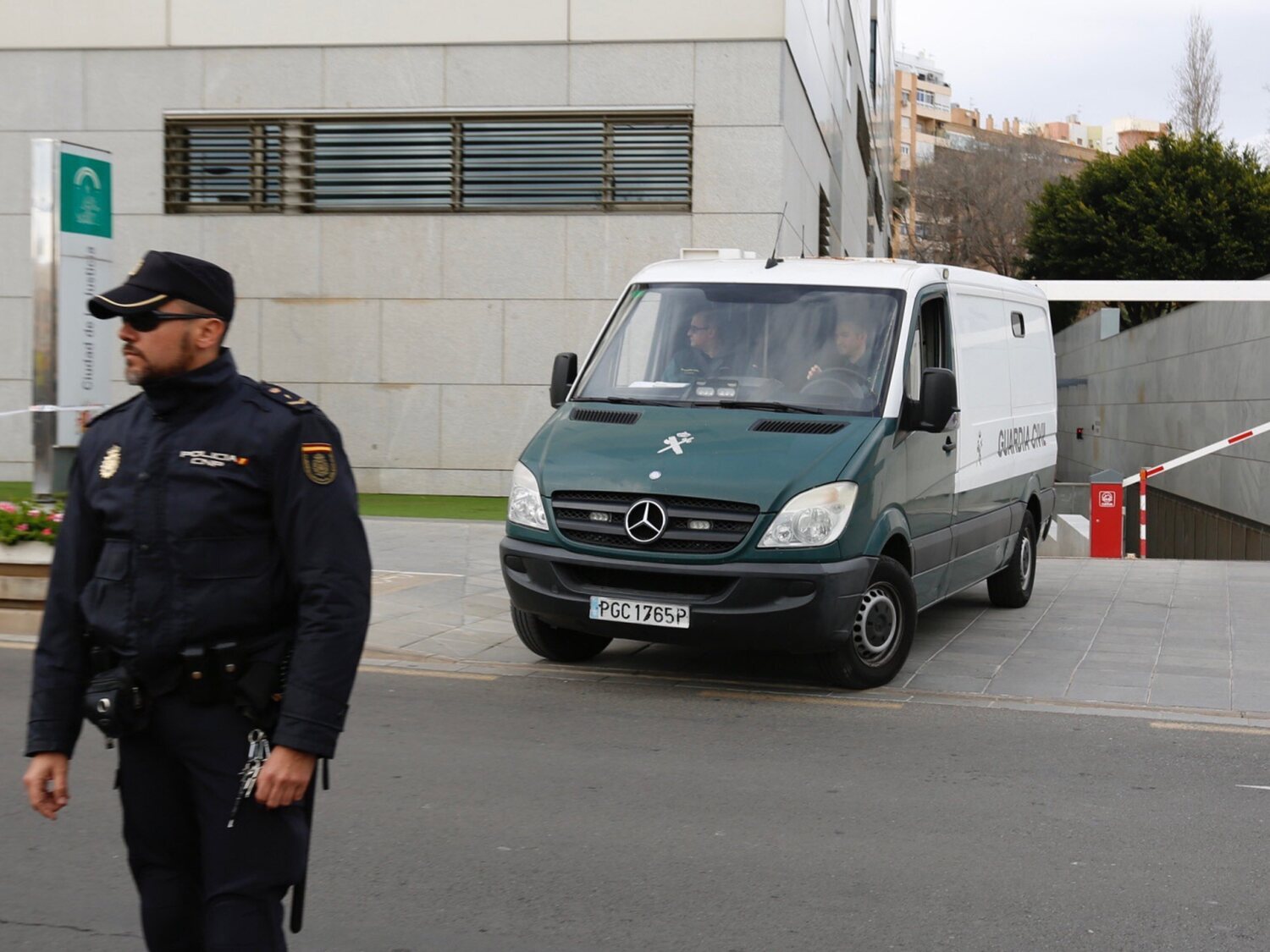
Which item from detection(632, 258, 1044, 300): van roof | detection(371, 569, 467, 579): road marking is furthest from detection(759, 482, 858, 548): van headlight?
detection(371, 569, 467, 579): road marking

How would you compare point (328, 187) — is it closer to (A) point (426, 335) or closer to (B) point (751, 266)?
(A) point (426, 335)

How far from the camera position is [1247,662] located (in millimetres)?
8711

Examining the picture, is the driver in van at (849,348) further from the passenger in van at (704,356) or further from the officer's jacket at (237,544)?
the officer's jacket at (237,544)

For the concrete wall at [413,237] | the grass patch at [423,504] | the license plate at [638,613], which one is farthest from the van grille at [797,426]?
the concrete wall at [413,237]

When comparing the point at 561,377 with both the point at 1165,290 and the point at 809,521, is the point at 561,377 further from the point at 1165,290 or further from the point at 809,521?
the point at 1165,290

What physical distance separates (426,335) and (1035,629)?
30.8 feet

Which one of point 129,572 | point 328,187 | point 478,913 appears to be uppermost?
point 328,187

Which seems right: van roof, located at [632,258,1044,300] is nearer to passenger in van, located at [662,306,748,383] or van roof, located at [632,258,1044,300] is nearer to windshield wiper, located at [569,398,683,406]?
passenger in van, located at [662,306,748,383]

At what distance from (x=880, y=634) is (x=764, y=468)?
1.18 metres

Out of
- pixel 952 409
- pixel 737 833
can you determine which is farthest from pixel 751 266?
pixel 737 833

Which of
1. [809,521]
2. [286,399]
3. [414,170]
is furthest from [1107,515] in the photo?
[286,399]

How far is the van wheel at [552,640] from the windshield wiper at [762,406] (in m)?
1.44

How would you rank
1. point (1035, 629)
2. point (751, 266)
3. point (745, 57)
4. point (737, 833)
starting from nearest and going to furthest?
point (737, 833) < point (751, 266) < point (1035, 629) < point (745, 57)

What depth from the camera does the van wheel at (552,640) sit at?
8.18 metres
